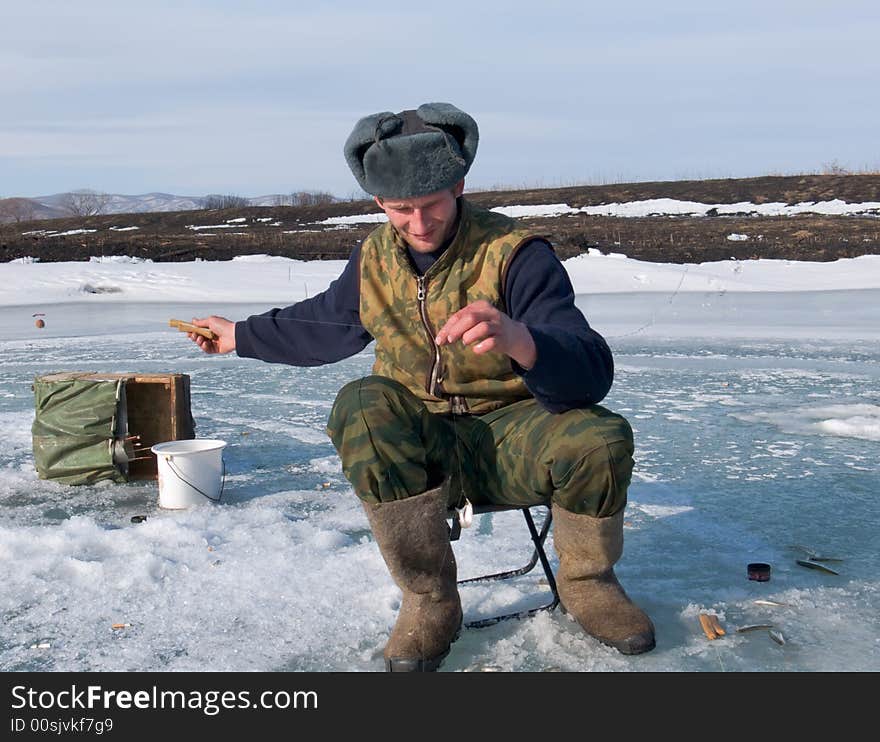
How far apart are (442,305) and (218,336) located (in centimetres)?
86

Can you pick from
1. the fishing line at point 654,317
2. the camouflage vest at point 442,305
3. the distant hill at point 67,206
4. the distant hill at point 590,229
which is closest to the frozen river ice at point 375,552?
the camouflage vest at point 442,305

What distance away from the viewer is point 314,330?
3211mm

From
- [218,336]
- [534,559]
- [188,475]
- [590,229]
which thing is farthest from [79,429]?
[590,229]

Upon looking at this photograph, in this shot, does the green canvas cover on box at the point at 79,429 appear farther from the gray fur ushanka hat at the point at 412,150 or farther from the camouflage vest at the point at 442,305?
the gray fur ushanka hat at the point at 412,150

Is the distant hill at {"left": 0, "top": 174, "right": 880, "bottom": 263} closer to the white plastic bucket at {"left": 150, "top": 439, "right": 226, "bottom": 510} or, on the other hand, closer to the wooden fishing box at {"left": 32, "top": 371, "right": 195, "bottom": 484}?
the wooden fishing box at {"left": 32, "top": 371, "right": 195, "bottom": 484}

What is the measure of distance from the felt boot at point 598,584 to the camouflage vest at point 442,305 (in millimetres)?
386

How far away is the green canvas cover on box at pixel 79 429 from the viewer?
15.2 feet

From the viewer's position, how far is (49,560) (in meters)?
3.57

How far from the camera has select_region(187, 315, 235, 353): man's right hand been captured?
3.31 m

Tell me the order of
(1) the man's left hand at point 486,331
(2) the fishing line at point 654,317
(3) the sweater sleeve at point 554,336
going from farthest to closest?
(2) the fishing line at point 654,317 → (3) the sweater sleeve at point 554,336 → (1) the man's left hand at point 486,331

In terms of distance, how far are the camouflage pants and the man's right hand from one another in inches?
27.4

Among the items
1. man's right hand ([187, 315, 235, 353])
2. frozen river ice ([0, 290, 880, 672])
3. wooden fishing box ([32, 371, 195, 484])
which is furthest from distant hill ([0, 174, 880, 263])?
man's right hand ([187, 315, 235, 353])

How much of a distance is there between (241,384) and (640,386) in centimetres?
281
